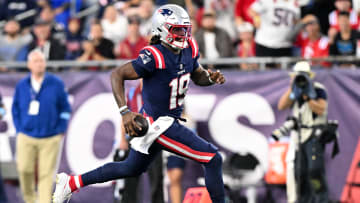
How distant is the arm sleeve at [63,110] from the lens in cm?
995

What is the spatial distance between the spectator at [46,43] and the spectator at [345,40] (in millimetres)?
4298

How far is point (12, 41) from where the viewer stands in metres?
12.4

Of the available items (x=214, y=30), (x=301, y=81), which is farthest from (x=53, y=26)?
(x=301, y=81)

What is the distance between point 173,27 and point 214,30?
188 inches

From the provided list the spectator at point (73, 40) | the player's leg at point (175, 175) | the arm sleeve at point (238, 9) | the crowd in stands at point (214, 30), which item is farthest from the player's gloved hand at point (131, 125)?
the spectator at point (73, 40)

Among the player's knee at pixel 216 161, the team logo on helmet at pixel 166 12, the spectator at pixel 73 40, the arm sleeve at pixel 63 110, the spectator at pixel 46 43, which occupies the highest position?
the team logo on helmet at pixel 166 12

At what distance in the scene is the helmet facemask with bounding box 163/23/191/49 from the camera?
6.30 metres

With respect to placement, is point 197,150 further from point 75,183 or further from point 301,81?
point 301,81

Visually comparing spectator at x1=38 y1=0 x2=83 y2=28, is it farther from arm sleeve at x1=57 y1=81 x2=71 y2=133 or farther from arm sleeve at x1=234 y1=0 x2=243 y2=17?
arm sleeve at x1=57 y1=81 x2=71 y2=133

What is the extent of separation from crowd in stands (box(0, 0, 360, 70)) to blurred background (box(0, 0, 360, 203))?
2 centimetres

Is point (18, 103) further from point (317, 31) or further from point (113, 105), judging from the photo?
point (317, 31)

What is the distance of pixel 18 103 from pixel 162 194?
2.54 m

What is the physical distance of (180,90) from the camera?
645 cm

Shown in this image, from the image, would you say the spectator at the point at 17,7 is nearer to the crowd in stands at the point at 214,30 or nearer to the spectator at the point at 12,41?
the crowd in stands at the point at 214,30
